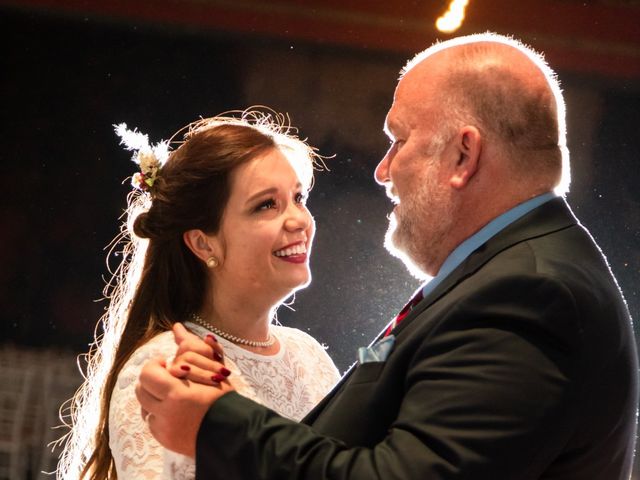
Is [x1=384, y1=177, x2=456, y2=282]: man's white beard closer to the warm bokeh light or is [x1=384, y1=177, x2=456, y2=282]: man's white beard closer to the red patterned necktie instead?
the red patterned necktie

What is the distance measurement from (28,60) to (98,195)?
55 centimetres

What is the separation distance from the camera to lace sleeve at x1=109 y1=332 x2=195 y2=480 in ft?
6.49

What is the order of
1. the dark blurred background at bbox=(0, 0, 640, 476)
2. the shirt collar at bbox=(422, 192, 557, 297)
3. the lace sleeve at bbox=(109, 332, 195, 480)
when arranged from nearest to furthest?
the shirt collar at bbox=(422, 192, 557, 297)
the lace sleeve at bbox=(109, 332, 195, 480)
the dark blurred background at bbox=(0, 0, 640, 476)

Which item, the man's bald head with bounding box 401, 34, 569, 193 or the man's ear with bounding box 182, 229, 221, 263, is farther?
the man's ear with bounding box 182, 229, 221, 263

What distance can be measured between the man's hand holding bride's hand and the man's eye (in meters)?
0.84

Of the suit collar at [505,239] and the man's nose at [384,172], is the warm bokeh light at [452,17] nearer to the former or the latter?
the man's nose at [384,172]

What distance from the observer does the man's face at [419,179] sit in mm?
1580

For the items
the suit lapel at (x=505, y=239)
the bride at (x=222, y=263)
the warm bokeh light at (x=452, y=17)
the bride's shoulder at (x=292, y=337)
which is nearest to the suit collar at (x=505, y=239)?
the suit lapel at (x=505, y=239)

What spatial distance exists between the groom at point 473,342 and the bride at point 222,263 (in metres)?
0.67

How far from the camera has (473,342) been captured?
4.31 feet

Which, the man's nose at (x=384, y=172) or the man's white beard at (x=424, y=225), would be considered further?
the man's nose at (x=384, y=172)

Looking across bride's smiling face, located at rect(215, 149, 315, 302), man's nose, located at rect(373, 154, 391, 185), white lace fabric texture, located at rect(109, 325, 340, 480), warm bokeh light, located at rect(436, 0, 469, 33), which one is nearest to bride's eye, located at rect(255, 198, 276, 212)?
bride's smiling face, located at rect(215, 149, 315, 302)

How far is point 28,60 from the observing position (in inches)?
133

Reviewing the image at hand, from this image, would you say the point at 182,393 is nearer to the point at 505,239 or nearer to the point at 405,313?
the point at 405,313
